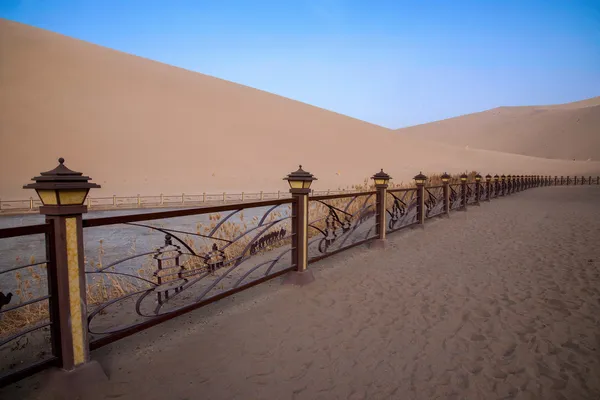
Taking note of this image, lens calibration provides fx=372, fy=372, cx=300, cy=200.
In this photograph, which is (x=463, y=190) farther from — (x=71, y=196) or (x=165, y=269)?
(x=71, y=196)

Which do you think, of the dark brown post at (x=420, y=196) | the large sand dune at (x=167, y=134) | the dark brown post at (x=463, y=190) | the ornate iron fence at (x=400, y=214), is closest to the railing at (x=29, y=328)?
the ornate iron fence at (x=400, y=214)

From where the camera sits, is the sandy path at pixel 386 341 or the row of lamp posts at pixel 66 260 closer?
the row of lamp posts at pixel 66 260

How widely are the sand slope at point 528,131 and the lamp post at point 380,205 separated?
→ 317 ft

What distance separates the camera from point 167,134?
138ft

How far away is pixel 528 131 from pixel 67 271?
443ft

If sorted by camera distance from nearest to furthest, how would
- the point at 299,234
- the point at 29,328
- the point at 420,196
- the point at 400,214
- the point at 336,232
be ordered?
the point at 29,328, the point at 299,234, the point at 420,196, the point at 336,232, the point at 400,214

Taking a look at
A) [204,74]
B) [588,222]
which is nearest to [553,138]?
[204,74]

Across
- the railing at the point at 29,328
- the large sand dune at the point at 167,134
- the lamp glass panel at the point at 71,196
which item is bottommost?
the railing at the point at 29,328

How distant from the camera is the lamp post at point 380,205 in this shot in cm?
752

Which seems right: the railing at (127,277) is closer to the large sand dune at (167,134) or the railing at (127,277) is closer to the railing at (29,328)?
the railing at (29,328)

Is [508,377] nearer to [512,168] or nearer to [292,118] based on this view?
[292,118]

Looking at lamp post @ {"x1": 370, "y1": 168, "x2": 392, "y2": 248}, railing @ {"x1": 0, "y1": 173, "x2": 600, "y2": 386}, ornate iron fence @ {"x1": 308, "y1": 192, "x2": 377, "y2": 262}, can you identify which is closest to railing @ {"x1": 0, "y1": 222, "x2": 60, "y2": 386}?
railing @ {"x1": 0, "y1": 173, "x2": 600, "y2": 386}

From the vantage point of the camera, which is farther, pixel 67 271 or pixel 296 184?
pixel 296 184

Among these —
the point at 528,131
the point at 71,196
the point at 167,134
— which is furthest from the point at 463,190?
the point at 528,131
